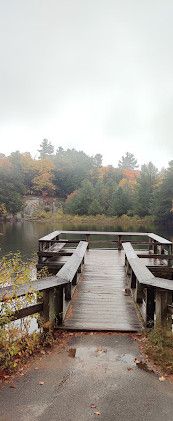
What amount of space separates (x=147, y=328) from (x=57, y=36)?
2943cm

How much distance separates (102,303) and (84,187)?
47.7 m

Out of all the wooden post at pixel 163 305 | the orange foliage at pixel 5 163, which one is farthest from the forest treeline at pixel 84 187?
the wooden post at pixel 163 305

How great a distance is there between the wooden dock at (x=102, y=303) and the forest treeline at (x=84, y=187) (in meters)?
33.8

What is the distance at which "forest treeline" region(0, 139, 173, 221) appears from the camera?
4462cm

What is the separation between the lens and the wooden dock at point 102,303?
169 inches

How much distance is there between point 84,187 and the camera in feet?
172

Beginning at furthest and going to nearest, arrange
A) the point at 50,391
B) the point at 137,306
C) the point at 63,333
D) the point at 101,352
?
the point at 137,306 < the point at 63,333 < the point at 101,352 < the point at 50,391

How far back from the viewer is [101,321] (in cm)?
443

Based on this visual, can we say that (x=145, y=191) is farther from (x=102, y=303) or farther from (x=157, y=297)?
(x=157, y=297)

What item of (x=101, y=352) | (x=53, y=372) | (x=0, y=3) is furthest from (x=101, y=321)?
(x=0, y=3)

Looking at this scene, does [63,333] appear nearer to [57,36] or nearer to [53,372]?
[53,372]

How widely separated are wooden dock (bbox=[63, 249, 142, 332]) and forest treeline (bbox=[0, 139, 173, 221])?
111ft

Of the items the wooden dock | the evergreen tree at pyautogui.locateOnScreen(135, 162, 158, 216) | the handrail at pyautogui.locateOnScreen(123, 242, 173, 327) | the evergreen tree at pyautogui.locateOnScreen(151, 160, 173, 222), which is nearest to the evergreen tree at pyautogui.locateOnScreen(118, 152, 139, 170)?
the evergreen tree at pyautogui.locateOnScreen(135, 162, 158, 216)

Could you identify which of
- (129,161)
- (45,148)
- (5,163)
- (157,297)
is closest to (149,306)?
(157,297)
